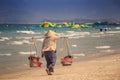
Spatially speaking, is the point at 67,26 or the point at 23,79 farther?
the point at 67,26

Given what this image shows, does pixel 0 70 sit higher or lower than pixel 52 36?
lower

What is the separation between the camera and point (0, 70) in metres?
12.9

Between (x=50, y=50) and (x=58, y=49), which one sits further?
(x=58, y=49)

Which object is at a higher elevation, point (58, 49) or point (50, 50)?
point (50, 50)

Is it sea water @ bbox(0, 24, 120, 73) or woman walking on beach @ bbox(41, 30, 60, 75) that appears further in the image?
sea water @ bbox(0, 24, 120, 73)

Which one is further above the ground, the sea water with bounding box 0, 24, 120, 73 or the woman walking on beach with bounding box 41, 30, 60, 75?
the woman walking on beach with bounding box 41, 30, 60, 75

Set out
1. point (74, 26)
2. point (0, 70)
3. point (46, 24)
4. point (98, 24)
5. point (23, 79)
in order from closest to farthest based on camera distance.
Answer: point (23, 79) < point (0, 70) < point (46, 24) < point (74, 26) < point (98, 24)

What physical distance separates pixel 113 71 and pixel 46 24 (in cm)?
6835

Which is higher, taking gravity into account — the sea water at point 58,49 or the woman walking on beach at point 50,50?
the woman walking on beach at point 50,50

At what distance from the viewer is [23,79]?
362 inches

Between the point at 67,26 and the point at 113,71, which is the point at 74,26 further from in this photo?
the point at 113,71

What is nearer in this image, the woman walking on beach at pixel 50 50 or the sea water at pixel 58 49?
the woman walking on beach at pixel 50 50

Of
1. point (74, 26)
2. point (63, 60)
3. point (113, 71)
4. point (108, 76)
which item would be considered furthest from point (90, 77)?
point (74, 26)

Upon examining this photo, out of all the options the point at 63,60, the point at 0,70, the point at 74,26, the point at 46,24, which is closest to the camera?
the point at 63,60
